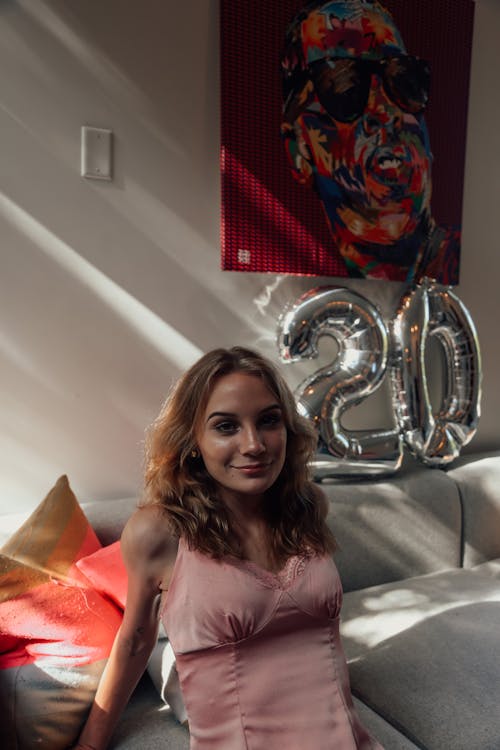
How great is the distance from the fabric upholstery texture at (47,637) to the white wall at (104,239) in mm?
392

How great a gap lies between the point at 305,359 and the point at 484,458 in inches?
36.1

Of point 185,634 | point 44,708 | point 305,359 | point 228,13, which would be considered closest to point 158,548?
point 185,634

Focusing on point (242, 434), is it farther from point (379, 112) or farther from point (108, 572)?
point (379, 112)

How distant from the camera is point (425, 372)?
2.26 meters

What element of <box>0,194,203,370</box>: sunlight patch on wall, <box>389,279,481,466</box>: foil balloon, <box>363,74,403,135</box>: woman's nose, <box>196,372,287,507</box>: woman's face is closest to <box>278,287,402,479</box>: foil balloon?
<box>389,279,481,466</box>: foil balloon

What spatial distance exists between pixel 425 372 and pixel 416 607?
82 centimetres

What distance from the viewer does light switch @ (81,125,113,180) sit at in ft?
5.78

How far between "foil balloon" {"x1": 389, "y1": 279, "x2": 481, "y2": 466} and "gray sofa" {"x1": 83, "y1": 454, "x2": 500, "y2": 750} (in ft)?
0.41

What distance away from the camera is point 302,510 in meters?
1.23

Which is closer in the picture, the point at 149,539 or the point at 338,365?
the point at 149,539

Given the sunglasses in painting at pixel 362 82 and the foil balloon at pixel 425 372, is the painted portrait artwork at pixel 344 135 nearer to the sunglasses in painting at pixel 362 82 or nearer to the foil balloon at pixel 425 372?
the sunglasses in painting at pixel 362 82

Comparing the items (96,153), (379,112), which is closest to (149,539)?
(96,153)

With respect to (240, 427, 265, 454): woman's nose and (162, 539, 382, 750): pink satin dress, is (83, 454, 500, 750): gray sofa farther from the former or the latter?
(240, 427, 265, 454): woman's nose

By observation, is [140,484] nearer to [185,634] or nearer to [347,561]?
[347,561]
